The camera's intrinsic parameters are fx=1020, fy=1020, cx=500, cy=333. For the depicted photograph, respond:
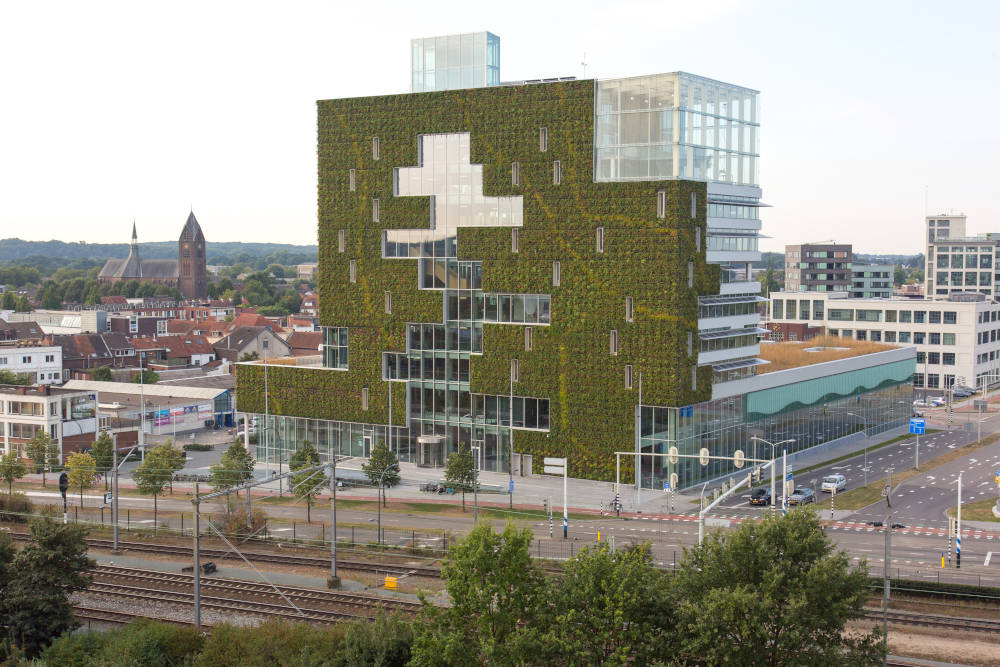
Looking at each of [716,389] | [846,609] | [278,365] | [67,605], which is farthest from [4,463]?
[846,609]

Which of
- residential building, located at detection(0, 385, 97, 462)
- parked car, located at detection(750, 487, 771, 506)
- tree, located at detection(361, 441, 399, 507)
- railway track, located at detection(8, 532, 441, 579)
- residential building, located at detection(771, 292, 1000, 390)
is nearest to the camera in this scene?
railway track, located at detection(8, 532, 441, 579)

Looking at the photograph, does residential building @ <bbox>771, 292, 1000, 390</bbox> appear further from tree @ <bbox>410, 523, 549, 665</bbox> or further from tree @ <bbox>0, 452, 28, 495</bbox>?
tree @ <bbox>410, 523, 549, 665</bbox>

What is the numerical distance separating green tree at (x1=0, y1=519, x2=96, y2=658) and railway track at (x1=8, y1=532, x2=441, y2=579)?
15.9m

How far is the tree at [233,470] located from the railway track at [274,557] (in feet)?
37.9

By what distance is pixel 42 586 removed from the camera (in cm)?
4634

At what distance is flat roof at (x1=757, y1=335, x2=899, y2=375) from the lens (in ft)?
339

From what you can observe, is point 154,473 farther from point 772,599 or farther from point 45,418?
point 772,599

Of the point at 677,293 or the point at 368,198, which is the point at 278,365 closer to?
the point at 368,198

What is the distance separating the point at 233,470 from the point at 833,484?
49.1 metres

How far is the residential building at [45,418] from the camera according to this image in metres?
105

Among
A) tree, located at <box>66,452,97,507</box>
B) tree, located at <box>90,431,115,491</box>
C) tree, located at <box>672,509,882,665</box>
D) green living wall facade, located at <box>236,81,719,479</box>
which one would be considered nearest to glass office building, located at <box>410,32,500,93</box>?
green living wall facade, located at <box>236,81,719,479</box>

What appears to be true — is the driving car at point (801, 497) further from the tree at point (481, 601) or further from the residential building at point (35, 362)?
the residential building at point (35, 362)

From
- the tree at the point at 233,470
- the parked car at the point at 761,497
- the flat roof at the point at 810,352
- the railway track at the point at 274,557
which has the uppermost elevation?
the flat roof at the point at 810,352

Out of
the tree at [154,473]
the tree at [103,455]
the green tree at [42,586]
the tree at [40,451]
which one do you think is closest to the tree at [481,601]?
the green tree at [42,586]
